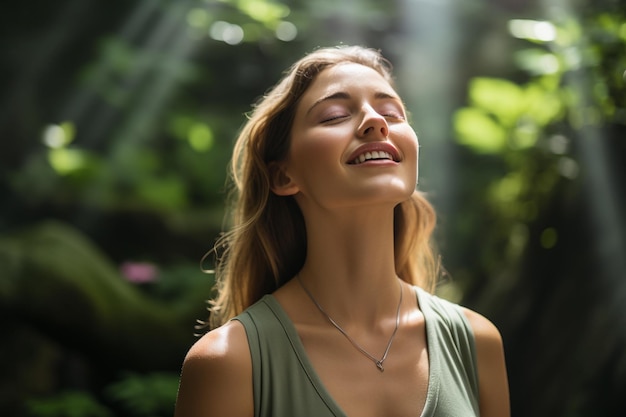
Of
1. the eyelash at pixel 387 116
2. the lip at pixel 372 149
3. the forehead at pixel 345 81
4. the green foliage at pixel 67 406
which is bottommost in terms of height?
the green foliage at pixel 67 406

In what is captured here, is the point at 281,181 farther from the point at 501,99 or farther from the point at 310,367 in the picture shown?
the point at 501,99

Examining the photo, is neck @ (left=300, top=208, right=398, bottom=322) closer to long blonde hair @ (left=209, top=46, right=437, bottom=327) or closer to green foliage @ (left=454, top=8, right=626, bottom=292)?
long blonde hair @ (left=209, top=46, right=437, bottom=327)

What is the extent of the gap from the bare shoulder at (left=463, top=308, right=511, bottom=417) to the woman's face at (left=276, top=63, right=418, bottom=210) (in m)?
0.40

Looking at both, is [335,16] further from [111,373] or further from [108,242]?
[111,373]

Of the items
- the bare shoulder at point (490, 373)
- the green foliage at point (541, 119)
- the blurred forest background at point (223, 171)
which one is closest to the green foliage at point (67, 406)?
the blurred forest background at point (223, 171)

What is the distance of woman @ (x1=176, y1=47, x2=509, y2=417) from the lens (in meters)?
1.67

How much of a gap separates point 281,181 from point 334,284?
0.28 metres

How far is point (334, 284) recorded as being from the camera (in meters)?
1.87

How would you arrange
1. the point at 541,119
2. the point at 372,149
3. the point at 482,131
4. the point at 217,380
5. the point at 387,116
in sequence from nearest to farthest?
the point at 217,380 → the point at 372,149 → the point at 387,116 → the point at 541,119 → the point at 482,131

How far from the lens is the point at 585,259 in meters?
3.19

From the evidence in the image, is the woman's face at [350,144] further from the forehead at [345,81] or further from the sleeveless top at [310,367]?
the sleeveless top at [310,367]

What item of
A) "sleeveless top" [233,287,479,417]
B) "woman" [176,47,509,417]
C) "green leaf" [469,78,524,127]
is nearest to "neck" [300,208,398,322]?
"woman" [176,47,509,417]

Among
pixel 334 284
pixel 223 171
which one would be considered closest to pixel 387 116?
pixel 334 284

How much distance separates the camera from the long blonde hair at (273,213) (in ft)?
6.38
